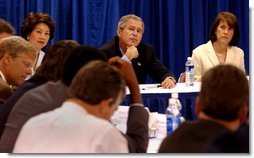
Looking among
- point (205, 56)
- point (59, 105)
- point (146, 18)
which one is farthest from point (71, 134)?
point (146, 18)

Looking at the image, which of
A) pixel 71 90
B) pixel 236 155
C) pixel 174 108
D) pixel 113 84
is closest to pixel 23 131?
pixel 71 90

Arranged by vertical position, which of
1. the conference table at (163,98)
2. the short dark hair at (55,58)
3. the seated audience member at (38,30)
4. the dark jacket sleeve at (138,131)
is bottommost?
the conference table at (163,98)

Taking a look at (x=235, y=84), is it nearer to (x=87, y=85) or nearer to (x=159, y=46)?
(x=87, y=85)

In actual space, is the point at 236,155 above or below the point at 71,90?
below

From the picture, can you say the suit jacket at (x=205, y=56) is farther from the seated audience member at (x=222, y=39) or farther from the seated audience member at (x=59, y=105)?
the seated audience member at (x=59, y=105)

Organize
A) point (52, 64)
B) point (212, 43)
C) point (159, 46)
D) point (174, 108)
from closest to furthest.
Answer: point (52, 64)
point (174, 108)
point (212, 43)
point (159, 46)

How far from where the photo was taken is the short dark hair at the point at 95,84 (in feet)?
4.66

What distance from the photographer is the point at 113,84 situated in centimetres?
145

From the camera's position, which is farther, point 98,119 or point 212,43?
point 212,43

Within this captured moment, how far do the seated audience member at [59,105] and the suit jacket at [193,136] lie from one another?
1.05 feet

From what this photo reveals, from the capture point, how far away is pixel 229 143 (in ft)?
3.78

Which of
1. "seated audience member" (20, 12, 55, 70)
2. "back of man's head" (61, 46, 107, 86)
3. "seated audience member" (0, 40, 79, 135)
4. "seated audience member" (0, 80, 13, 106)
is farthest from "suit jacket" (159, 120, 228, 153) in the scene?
"seated audience member" (20, 12, 55, 70)

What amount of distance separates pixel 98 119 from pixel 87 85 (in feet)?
0.35

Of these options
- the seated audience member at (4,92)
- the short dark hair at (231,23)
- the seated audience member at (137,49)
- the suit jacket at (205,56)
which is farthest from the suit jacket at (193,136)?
the short dark hair at (231,23)
